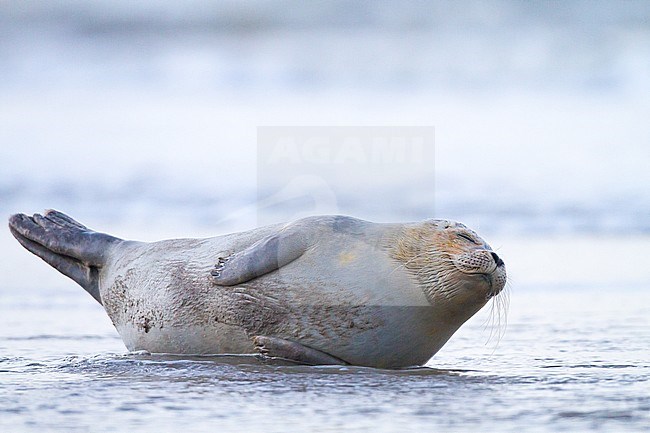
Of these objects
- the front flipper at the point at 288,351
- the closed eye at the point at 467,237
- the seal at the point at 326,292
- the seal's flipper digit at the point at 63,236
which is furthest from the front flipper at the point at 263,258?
the seal's flipper digit at the point at 63,236

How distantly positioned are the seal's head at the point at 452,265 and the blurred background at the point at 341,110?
371 cm

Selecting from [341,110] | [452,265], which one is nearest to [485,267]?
[452,265]

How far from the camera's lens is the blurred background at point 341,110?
13570 mm

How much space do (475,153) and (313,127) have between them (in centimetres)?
227

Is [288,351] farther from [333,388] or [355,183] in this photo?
[355,183]

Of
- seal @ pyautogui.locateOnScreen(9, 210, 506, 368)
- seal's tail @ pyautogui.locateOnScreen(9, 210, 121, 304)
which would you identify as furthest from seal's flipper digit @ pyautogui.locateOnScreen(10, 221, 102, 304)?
seal @ pyautogui.locateOnScreen(9, 210, 506, 368)

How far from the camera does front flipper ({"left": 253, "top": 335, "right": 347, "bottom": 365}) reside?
6.09m

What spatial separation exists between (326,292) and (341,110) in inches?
478

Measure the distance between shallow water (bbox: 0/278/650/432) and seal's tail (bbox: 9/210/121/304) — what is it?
45 cm

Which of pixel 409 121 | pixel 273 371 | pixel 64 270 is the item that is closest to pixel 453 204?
pixel 409 121

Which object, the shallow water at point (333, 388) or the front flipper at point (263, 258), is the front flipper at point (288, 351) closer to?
the shallow water at point (333, 388)

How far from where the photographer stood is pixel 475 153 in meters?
16.1

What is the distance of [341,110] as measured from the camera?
18.1 metres

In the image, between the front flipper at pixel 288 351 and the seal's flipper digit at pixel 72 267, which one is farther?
the seal's flipper digit at pixel 72 267
